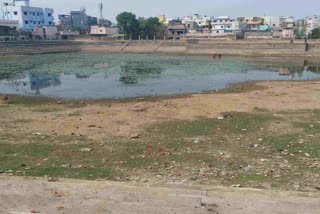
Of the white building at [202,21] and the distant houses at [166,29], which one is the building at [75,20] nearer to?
the distant houses at [166,29]

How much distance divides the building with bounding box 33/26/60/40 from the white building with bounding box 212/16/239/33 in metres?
54.9

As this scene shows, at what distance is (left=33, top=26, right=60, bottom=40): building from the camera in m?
84.1

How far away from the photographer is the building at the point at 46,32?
276 feet

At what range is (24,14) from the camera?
84.1 m

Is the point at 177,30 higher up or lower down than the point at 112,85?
higher up

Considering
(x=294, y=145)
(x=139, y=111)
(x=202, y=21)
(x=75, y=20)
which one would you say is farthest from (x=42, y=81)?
(x=75, y=20)

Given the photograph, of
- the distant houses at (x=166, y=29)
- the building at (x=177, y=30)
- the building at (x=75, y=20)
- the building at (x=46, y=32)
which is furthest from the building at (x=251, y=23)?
the building at (x=75, y=20)

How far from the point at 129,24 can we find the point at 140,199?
85301mm

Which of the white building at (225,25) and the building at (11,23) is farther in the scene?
the white building at (225,25)

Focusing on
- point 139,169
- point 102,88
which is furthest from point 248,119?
point 102,88

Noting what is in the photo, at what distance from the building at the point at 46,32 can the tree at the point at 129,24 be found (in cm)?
2180

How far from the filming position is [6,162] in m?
7.68

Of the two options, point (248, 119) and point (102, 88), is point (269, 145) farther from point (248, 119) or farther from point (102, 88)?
point (102, 88)

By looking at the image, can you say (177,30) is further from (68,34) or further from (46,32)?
(46,32)
